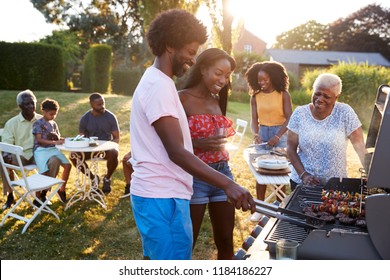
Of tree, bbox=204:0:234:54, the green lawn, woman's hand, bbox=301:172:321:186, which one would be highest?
tree, bbox=204:0:234:54

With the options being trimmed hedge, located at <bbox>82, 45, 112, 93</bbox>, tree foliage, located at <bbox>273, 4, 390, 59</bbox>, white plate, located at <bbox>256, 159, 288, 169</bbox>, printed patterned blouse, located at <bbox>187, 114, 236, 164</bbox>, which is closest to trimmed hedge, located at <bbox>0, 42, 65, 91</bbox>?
trimmed hedge, located at <bbox>82, 45, 112, 93</bbox>

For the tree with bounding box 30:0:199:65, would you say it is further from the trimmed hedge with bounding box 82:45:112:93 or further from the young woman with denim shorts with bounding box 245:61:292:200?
the young woman with denim shorts with bounding box 245:61:292:200

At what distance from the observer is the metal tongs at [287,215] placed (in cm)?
183

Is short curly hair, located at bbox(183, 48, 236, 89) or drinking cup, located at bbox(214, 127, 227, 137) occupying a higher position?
short curly hair, located at bbox(183, 48, 236, 89)

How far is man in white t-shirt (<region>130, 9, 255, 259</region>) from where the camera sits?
1804 millimetres

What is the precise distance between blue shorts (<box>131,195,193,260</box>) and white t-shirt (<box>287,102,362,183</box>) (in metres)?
1.40

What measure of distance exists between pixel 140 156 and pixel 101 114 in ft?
15.0

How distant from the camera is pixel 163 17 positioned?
1917 millimetres

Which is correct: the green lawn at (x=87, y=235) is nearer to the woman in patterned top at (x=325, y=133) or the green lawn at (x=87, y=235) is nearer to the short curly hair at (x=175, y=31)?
the woman in patterned top at (x=325, y=133)

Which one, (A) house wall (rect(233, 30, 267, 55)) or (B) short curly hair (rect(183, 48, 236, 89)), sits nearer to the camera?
(B) short curly hair (rect(183, 48, 236, 89))

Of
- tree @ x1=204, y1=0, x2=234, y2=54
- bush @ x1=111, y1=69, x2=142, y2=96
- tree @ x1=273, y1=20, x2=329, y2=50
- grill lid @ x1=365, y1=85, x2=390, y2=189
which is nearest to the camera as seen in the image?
grill lid @ x1=365, y1=85, x2=390, y2=189

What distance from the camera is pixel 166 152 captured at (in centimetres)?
189

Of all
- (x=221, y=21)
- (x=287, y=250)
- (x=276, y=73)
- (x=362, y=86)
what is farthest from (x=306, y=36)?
(x=287, y=250)

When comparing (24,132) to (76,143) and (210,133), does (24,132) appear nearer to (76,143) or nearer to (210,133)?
(76,143)
